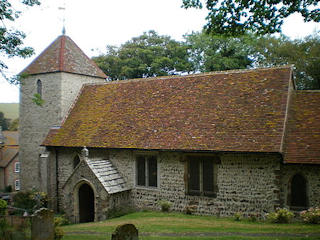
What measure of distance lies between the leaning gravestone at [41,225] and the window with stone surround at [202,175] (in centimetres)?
856

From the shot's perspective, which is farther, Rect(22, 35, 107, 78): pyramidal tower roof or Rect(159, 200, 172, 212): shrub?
Rect(22, 35, 107, 78): pyramidal tower roof

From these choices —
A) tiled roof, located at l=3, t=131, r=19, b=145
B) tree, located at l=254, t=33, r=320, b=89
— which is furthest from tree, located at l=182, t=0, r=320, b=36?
tiled roof, located at l=3, t=131, r=19, b=145

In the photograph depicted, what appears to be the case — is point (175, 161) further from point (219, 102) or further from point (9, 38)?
point (9, 38)

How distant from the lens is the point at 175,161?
17375 millimetres

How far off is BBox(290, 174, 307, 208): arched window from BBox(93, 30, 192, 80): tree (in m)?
25.5

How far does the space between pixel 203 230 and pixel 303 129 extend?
25.8 ft

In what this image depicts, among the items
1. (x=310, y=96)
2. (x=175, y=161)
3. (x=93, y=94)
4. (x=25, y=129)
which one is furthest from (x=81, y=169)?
(x=310, y=96)

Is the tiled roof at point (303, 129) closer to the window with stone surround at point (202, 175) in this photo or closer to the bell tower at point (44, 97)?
the window with stone surround at point (202, 175)

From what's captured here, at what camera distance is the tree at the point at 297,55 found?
30422 millimetres

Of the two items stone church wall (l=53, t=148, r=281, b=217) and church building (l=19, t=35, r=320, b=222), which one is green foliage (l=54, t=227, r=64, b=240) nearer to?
church building (l=19, t=35, r=320, b=222)

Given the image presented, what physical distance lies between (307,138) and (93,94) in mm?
14938

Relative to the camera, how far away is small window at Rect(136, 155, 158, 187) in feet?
59.7

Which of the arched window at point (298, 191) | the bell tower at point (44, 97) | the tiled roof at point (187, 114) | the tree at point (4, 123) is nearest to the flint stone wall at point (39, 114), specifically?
the bell tower at point (44, 97)

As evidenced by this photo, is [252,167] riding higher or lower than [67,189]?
higher
